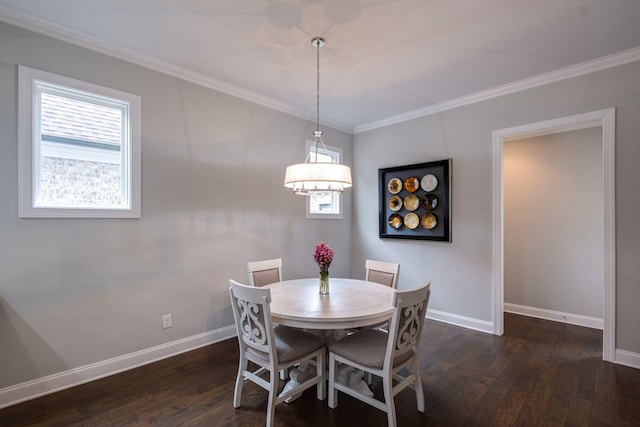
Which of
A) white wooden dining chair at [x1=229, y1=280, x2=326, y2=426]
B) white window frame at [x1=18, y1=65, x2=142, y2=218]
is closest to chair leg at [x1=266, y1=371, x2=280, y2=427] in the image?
white wooden dining chair at [x1=229, y1=280, x2=326, y2=426]

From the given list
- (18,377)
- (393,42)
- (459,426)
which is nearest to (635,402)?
(459,426)

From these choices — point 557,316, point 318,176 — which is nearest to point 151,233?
point 318,176

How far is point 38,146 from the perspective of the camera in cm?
233

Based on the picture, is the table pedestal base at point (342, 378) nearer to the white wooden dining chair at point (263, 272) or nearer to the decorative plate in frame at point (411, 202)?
the white wooden dining chair at point (263, 272)

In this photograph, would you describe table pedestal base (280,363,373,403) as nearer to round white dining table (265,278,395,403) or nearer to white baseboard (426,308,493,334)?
round white dining table (265,278,395,403)

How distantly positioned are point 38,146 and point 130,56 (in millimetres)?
1079

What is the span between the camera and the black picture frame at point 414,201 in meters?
3.92

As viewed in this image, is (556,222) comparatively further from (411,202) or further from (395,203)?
(395,203)

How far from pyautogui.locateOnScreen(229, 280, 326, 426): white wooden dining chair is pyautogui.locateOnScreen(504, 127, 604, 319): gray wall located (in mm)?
3529

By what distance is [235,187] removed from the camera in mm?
3492

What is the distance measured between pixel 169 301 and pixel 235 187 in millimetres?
1372

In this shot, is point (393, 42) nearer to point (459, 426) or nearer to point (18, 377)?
point (459, 426)

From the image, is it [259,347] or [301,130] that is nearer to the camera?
[259,347]

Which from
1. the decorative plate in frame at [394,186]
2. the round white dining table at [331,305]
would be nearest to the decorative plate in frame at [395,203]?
the decorative plate in frame at [394,186]
